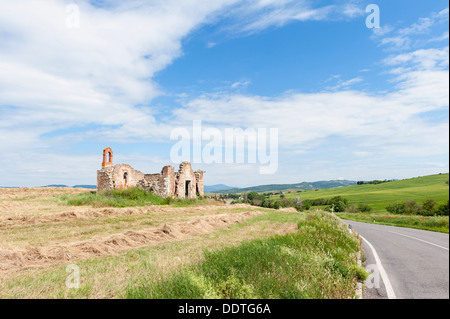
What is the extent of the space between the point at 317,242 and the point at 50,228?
39.3 ft

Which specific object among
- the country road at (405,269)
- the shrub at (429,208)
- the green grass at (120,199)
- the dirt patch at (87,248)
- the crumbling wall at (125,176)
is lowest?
the country road at (405,269)

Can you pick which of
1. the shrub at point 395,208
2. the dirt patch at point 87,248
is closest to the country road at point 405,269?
the shrub at point 395,208

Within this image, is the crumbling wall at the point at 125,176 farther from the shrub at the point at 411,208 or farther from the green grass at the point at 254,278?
the shrub at the point at 411,208

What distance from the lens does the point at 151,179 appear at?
34656 millimetres

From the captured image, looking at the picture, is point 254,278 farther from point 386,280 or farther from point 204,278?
point 386,280

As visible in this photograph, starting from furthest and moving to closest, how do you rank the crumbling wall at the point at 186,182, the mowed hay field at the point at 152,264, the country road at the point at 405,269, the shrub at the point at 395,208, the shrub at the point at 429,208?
the crumbling wall at the point at 186,182 < the country road at the point at 405,269 < the mowed hay field at the point at 152,264 < the shrub at the point at 395,208 < the shrub at the point at 429,208

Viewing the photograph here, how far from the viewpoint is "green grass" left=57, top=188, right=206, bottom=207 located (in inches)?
933

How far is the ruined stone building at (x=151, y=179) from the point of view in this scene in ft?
101

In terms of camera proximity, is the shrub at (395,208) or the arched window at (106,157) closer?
the shrub at (395,208)

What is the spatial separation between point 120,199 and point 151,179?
318 inches

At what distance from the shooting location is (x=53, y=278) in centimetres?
623

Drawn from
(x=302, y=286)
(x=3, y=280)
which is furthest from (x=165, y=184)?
(x=302, y=286)

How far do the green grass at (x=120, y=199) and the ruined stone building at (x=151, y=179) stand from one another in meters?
1.49
